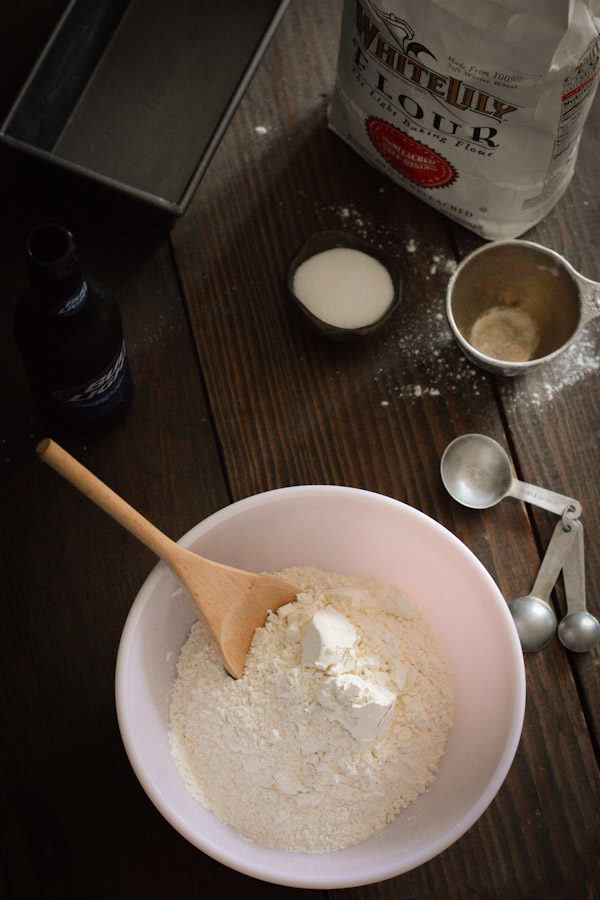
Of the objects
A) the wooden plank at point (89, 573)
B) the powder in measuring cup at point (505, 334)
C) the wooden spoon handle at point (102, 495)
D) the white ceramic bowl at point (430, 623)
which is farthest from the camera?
the powder in measuring cup at point (505, 334)

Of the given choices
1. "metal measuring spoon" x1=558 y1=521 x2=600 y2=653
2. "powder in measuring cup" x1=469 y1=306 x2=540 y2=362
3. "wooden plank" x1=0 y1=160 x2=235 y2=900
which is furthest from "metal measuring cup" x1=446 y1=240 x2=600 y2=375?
"wooden plank" x1=0 y1=160 x2=235 y2=900

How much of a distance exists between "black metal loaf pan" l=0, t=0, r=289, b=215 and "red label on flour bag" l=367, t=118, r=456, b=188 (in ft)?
0.60

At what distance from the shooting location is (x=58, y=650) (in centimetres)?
96

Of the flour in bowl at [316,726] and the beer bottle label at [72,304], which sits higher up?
the beer bottle label at [72,304]

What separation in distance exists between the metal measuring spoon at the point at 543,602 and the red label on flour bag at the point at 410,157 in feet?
1.39

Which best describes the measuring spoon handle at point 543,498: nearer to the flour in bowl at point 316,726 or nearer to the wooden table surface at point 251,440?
the wooden table surface at point 251,440

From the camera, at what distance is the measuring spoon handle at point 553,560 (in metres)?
0.97

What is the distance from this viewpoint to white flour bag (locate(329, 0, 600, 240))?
795 mm

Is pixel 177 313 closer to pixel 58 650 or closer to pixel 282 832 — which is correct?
pixel 58 650

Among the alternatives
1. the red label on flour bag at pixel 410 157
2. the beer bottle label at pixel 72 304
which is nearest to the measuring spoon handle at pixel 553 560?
the red label on flour bag at pixel 410 157

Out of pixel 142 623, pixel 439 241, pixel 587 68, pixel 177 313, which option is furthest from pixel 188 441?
pixel 587 68

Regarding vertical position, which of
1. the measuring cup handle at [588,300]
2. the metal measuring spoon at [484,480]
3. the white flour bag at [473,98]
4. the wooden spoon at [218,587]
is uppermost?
the white flour bag at [473,98]

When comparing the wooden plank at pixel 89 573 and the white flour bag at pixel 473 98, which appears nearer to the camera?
the white flour bag at pixel 473 98

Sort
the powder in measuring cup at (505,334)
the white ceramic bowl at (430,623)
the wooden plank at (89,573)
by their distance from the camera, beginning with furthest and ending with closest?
the powder in measuring cup at (505,334)
the wooden plank at (89,573)
the white ceramic bowl at (430,623)
